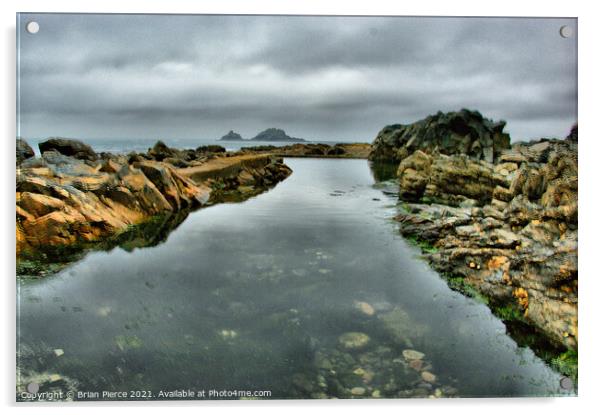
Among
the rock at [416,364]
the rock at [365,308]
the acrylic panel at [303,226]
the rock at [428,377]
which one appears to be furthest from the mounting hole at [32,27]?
the rock at [428,377]

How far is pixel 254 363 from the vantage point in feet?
17.1

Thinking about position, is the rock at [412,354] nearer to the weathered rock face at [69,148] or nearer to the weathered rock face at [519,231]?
the weathered rock face at [519,231]

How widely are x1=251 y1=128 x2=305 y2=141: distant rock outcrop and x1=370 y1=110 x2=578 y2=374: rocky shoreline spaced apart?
148 cm

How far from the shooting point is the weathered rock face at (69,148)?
5.97 metres

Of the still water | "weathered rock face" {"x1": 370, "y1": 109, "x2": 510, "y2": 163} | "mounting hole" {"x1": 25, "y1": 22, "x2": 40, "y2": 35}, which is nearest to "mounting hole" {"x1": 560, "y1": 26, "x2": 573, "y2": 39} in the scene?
"weathered rock face" {"x1": 370, "y1": 109, "x2": 510, "y2": 163}

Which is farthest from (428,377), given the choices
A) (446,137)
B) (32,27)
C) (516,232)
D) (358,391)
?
(32,27)

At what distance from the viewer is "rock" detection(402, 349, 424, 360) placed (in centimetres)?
518

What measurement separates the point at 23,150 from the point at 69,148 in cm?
66

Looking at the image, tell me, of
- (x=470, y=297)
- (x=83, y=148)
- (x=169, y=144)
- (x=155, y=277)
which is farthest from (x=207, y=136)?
(x=470, y=297)

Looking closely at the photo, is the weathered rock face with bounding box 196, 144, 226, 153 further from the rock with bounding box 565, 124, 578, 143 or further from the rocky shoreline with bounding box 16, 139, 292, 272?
the rock with bounding box 565, 124, 578, 143

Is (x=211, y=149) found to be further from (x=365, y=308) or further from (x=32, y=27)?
(x=365, y=308)

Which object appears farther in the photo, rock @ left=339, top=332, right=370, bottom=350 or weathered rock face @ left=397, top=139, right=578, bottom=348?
weathered rock face @ left=397, top=139, right=578, bottom=348

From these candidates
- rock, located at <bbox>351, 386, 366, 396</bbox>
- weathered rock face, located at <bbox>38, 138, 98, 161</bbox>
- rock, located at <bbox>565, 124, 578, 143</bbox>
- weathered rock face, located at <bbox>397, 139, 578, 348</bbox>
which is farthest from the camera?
weathered rock face, located at <bbox>38, 138, 98, 161</bbox>

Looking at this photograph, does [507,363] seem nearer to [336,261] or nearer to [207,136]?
[336,261]
